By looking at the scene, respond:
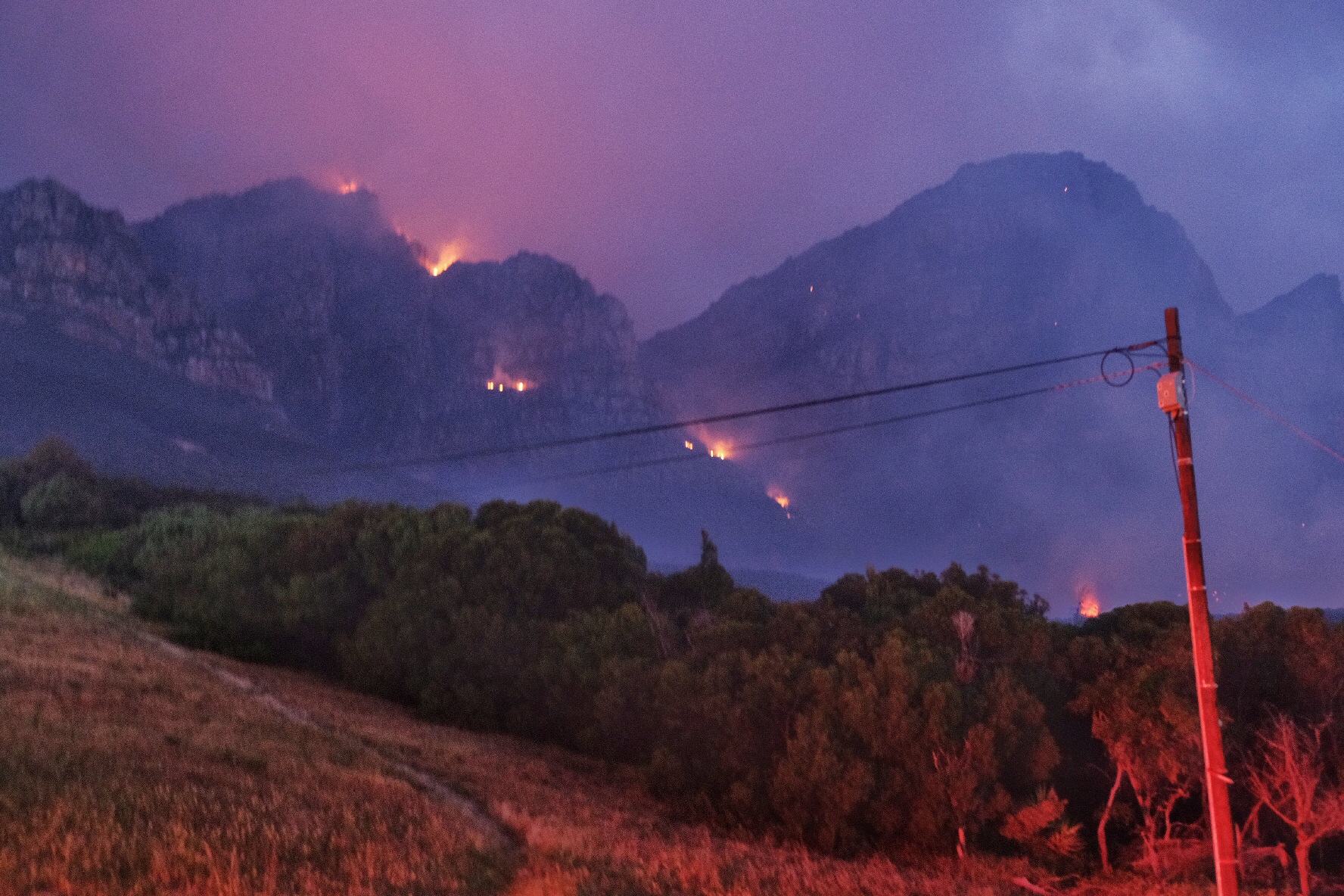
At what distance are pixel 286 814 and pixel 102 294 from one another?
367 ft

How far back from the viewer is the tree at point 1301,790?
1389cm

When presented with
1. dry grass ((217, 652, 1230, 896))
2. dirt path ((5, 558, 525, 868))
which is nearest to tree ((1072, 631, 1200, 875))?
dry grass ((217, 652, 1230, 896))

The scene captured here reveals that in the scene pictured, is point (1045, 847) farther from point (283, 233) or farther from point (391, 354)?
point (283, 233)

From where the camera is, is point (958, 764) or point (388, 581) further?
point (388, 581)

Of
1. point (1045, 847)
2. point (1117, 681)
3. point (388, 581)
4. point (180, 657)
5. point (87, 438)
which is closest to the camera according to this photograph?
point (1045, 847)

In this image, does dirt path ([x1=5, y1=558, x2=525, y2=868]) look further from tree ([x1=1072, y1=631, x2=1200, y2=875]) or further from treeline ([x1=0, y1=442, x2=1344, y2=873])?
tree ([x1=1072, y1=631, x2=1200, y2=875])

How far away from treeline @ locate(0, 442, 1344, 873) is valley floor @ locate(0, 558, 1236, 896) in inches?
75.7

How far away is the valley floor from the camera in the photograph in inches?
323

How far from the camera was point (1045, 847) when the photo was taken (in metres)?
17.7

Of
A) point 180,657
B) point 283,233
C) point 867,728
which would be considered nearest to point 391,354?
point 283,233

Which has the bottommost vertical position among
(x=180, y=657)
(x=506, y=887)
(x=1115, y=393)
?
(x=506, y=887)

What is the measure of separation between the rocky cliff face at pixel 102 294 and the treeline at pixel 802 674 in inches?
2802

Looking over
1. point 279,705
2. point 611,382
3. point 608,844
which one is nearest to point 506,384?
point 611,382

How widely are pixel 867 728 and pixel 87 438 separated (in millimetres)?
73119
